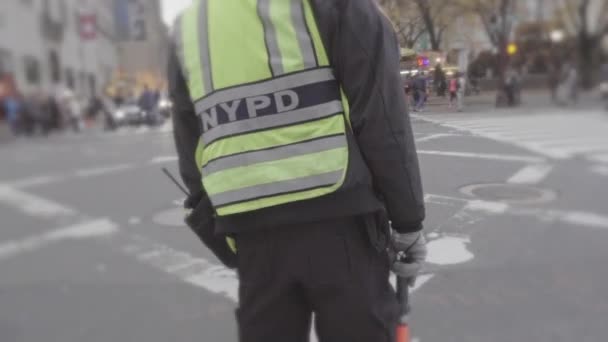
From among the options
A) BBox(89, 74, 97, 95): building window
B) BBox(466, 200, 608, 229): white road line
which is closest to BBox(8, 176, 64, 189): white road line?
BBox(466, 200, 608, 229): white road line

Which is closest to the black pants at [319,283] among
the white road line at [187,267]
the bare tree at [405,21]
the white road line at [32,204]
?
the bare tree at [405,21]

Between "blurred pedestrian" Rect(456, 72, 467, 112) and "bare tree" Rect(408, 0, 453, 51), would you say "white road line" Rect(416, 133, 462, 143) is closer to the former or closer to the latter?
"blurred pedestrian" Rect(456, 72, 467, 112)

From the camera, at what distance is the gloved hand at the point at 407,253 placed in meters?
1.67

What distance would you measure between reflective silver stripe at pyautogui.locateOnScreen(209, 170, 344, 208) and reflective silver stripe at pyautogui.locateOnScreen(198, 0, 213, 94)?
1.03 feet

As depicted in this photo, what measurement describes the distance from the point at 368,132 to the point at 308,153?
18 centimetres

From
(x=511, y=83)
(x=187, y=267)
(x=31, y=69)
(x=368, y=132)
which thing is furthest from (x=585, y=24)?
(x=31, y=69)

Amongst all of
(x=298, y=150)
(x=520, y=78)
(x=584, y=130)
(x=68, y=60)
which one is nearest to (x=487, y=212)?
(x=520, y=78)

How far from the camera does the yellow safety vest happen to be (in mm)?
1511

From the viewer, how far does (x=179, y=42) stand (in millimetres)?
1713

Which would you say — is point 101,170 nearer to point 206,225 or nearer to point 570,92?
point 570,92

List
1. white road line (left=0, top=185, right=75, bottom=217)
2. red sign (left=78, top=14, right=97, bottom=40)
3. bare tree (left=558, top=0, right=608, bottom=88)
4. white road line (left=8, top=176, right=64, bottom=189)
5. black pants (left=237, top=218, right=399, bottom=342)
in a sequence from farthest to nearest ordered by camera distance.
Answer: red sign (left=78, top=14, right=97, bottom=40), white road line (left=8, top=176, right=64, bottom=189), white road line (left=0, top=185, right=75, bottom=217), bare tree (left=558, top=0, right=608, bottom=88), black pants (left=237, top=218, right=399, bottom=342)

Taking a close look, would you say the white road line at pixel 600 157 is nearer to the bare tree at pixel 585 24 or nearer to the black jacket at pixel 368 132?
the bare tree at pixel 585 24

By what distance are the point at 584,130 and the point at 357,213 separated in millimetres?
9277

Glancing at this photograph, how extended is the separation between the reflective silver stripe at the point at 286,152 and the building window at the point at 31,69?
27.4 metres
